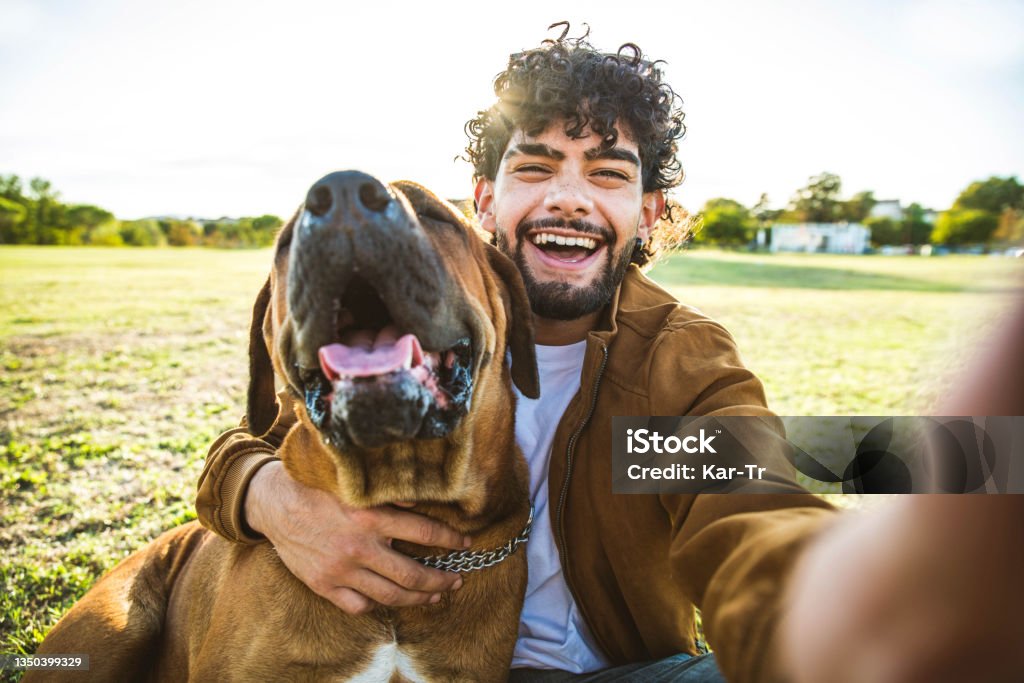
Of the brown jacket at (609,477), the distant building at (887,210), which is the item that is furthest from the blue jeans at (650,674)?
the distant building at (887,210)

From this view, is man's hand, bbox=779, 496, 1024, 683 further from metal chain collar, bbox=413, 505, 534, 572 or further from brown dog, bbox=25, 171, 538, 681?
metal chain collar, bbox=413, 505, 534, 572

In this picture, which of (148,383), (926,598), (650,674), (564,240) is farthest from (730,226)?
(926,598)

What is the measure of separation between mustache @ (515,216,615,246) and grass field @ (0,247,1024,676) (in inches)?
60.8

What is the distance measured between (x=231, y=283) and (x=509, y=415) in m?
27.1

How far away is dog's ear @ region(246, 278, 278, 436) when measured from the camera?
265cm

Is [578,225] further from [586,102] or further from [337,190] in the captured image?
[337,190]

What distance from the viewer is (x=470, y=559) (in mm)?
2463

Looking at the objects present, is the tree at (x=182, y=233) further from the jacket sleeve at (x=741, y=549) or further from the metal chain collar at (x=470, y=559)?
the jacket sleeve at (x=741, y=549)

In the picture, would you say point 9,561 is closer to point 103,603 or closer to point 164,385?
point 103,603

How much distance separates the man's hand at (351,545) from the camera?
7.59 feet

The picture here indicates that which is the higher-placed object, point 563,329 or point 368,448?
point 563,329

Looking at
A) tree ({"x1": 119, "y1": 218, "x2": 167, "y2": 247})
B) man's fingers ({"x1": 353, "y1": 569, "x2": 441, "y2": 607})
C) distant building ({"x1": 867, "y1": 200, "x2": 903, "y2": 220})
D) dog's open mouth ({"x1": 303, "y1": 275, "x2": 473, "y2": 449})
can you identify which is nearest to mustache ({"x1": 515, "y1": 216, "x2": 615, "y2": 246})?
dog's open mouth ({"x1": 303, "y1": 275, "x2": 473, "y2": 449})

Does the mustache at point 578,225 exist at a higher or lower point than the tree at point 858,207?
lower

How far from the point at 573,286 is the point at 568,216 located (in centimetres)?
37
